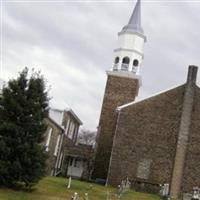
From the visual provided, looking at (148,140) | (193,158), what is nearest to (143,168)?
(148,140)

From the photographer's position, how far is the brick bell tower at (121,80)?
46.8 meters

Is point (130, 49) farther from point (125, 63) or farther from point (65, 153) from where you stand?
point (65, 153)

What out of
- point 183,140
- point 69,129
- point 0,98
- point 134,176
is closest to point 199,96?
point 183,140

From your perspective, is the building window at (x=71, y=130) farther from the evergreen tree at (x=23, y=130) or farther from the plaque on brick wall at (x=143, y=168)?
the evergreen tree at (x=23, y=130)

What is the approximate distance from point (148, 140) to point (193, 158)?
3794mm

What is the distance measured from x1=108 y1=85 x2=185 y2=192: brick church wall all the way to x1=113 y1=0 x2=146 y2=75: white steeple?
7.96 meters

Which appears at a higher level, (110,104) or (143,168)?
(110,104)

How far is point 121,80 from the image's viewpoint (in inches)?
1902

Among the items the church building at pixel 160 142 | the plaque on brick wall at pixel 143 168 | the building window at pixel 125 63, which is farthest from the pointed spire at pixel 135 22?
the plaque on brick wall at pixel 143 168

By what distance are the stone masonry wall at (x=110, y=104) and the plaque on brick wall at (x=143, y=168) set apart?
567 centimetres

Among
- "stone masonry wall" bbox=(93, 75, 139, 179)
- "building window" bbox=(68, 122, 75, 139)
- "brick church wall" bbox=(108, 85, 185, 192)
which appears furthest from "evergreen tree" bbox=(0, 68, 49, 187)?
"building window" bbox=(68, 122, 75, 139)

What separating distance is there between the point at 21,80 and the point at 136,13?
2794cm

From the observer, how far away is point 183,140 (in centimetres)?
4044

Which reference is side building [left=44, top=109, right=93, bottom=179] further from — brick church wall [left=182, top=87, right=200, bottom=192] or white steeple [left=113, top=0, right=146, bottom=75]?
brick church wall [left=182, top=87, right=200, bottom=192]
